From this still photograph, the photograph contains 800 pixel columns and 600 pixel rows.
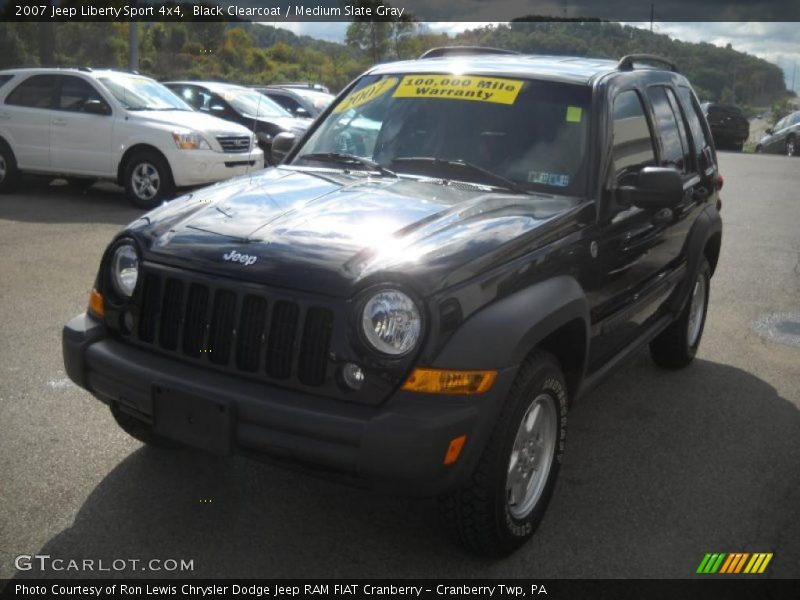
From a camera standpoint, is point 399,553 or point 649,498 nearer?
point 399,553

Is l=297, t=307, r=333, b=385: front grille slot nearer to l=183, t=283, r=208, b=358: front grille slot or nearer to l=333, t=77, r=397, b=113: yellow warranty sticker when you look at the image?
l=183, t=283, r=208, b=358: front grille slot

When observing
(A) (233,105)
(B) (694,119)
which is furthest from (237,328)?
(A) (233,105)

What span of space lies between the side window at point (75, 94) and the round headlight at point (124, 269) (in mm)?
8744

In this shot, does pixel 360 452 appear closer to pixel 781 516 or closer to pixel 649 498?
pixel 649 498

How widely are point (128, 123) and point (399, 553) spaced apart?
9.23 meters

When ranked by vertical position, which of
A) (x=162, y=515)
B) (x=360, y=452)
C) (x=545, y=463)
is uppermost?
(x=360, y=452)

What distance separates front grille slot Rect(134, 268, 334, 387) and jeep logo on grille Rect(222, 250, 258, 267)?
0.11 metres

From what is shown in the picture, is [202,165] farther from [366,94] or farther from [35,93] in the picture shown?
[366,94]

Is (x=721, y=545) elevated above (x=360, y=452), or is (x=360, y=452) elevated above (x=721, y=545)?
(x=360, y=452)

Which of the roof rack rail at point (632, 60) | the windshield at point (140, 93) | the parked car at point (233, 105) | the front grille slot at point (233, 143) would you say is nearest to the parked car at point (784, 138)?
the parked car at point (233, 105)

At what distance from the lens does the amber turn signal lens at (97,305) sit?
143 inches

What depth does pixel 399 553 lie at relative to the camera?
3459 mm

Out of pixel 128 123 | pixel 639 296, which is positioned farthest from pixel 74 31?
pixel 639 296
